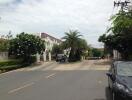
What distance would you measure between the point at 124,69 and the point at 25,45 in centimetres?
4320

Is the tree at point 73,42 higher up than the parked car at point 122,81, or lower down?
higher up

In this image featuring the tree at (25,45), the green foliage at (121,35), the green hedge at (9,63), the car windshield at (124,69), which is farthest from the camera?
the tree at (25,45)

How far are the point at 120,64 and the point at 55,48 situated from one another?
249 ft

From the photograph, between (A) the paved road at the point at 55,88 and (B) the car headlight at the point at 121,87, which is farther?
(A) the paved road at the point at 55,88

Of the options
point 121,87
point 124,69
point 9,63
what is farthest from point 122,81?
point 9,63

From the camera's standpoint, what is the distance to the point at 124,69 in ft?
46.9

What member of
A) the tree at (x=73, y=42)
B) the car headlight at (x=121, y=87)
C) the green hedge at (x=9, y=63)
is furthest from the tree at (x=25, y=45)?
the car headlight at (x=121, y=87)

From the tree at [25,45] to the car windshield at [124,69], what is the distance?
42.2 metres

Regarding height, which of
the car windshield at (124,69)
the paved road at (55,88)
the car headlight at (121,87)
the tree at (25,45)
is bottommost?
the paved road at (55,88)

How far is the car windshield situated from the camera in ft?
45.5

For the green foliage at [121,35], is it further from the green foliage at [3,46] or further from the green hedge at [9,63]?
the green foliage at [3,46]

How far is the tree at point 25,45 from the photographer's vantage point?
5665cm

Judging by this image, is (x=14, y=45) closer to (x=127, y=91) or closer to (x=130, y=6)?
(x=130, y=6)

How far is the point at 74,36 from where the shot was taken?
68.7 m
